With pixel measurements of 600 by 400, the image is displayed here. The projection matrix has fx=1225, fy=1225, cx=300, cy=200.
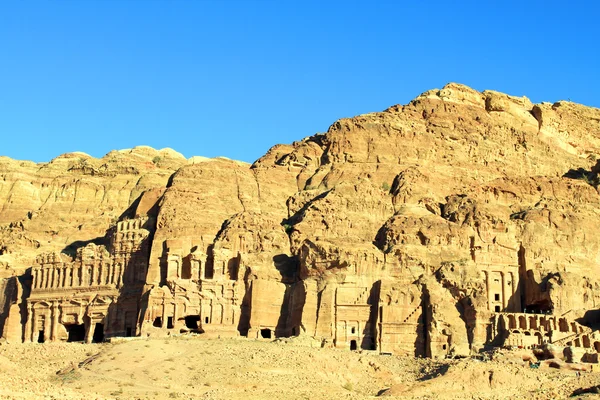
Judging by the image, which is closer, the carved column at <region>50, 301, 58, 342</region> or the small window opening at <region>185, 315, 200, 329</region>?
the small window opening at <region>185, 315, 200, 329</region>

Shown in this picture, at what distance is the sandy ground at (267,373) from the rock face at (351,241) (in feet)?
26.0

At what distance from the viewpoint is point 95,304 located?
3880 inches

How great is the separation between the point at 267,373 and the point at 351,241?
70.5 feet

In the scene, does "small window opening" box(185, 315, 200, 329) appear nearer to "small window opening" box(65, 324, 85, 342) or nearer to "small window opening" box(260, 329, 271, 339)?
"small window opening" box(260, 329, 271, 339)

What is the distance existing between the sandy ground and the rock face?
7.94 m

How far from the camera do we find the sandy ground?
6919 centimetres

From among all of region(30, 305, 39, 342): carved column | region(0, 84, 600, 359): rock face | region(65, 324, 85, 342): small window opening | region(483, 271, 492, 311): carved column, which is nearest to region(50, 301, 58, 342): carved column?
region(0, 84, 600, 359): rock face

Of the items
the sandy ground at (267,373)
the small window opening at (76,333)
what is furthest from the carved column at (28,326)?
the sandy ground at (267,373)

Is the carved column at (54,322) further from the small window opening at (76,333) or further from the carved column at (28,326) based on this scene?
the carved column at (28,326)

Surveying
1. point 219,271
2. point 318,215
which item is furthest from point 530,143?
point 219,271

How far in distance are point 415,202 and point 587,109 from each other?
104 feet

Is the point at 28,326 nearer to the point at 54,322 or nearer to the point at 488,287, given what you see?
the point at 54,322

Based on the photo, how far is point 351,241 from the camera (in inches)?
3647

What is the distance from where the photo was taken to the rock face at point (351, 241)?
292 ft
